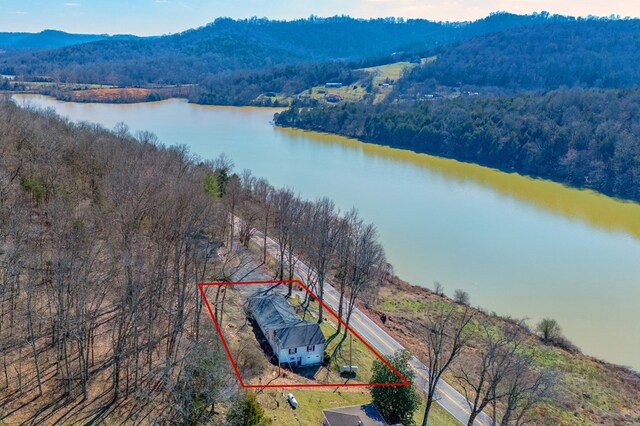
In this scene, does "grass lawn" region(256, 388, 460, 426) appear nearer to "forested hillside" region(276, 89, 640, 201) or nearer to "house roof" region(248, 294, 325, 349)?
"house roof" region(248, 294, 325, 349)

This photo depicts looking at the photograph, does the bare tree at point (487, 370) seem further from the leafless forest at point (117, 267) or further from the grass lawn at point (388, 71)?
the grass lawn at point (388, 71)

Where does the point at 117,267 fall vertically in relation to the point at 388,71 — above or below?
below

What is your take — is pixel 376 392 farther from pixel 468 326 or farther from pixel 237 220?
pixel 237 220

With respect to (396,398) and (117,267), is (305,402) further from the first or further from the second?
(117,267)

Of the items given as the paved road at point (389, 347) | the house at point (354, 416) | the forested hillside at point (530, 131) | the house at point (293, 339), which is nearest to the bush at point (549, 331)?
the paved road at point (389, 347)

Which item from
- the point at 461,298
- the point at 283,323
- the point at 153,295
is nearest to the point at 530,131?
the point at 461,298

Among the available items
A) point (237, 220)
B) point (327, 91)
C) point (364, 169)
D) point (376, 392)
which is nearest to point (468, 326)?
point (376, 392)

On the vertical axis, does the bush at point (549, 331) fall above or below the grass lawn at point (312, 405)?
below
